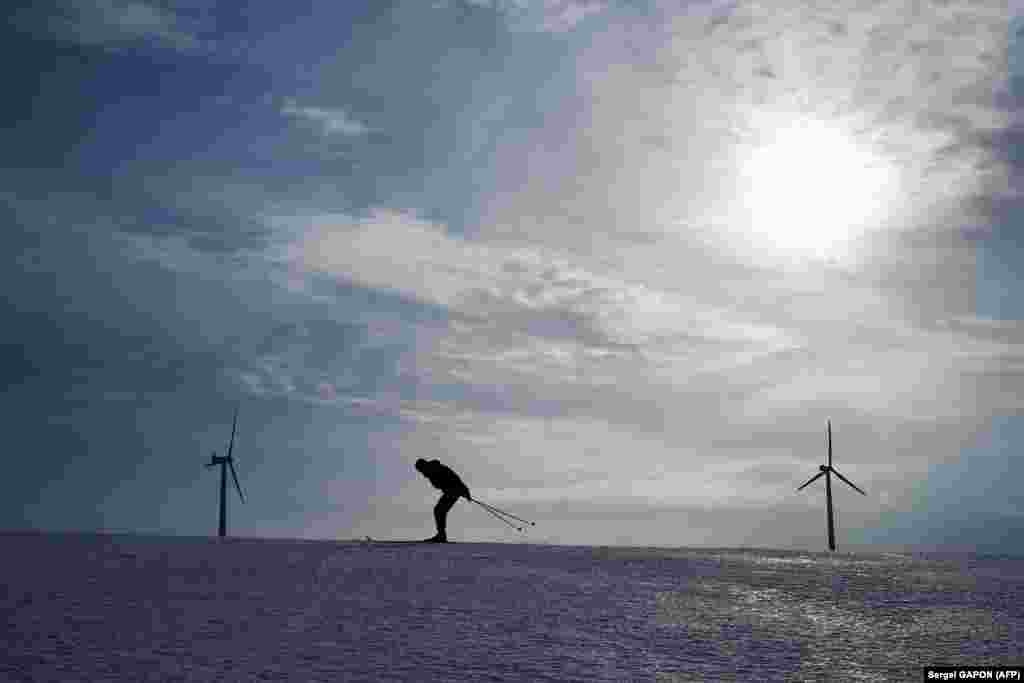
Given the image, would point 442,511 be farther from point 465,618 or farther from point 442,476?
point 465,618

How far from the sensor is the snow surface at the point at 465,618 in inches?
418

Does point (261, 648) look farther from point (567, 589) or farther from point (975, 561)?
point (975, 561)

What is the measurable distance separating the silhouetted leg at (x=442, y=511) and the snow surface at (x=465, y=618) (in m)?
7.61

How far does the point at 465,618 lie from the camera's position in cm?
1348

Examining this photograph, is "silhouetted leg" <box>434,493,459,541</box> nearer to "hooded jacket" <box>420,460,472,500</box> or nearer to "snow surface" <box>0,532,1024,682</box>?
"hooded jacket" <box>420,460,472,500</box>

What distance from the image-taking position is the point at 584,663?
1096 centimetres
